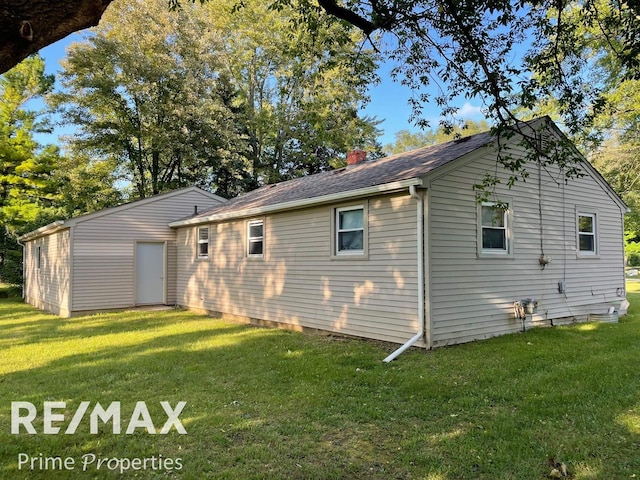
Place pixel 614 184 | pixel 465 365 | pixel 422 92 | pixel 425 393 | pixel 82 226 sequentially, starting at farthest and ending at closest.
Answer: pixel 614 184 < pixel 82 226 < pixel 422 92 < pixel 465 365 < pixel 425 393

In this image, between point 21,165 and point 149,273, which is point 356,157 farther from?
point 21,165

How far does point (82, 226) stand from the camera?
12.5m

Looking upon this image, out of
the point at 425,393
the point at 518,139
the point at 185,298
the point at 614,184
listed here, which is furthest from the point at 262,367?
the point at 614,184

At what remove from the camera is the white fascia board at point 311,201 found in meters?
7.12

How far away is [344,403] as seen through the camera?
15.1 feet

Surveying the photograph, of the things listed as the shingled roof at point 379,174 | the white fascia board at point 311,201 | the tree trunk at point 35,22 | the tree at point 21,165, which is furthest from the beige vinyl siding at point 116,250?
the tree trunk at point 35,22

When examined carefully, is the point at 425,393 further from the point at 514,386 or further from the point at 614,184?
the point at 614,184

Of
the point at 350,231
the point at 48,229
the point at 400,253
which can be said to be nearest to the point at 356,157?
the point at 350,231

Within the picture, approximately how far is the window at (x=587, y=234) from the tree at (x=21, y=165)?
69.0 ft

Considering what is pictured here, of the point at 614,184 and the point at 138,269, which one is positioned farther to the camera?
the point at 614,184

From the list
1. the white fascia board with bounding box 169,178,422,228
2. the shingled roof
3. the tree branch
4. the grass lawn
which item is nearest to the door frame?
the white fascia board with bounding box 169,178,422,228

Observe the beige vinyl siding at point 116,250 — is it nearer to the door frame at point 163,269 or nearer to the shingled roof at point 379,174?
the door frame at point 163,269

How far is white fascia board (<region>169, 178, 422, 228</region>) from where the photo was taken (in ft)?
23.4

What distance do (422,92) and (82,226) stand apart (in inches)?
421
